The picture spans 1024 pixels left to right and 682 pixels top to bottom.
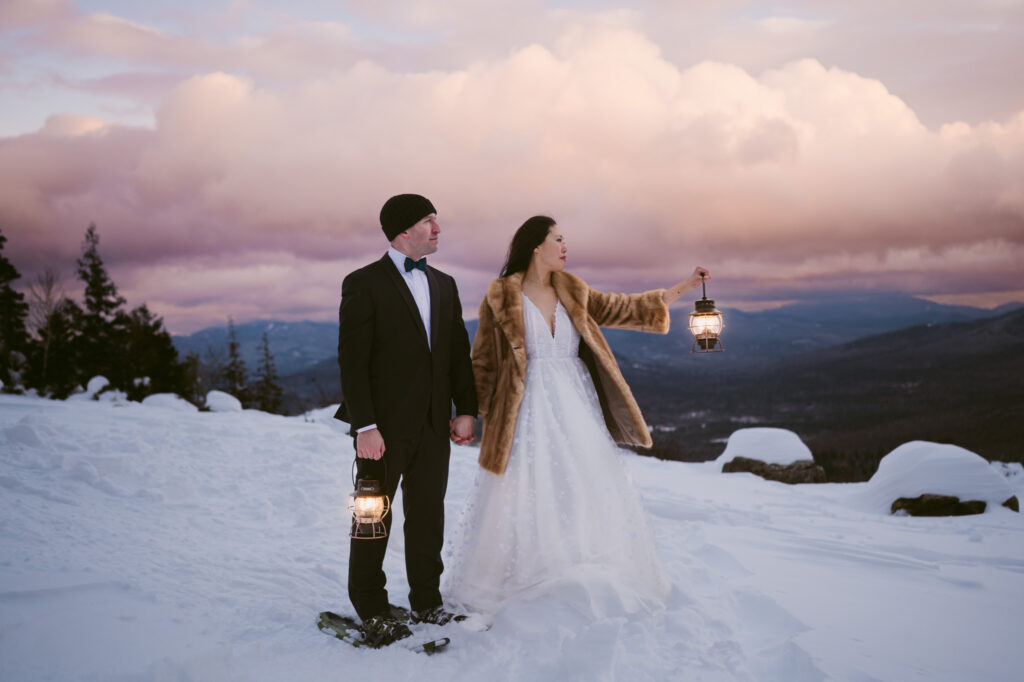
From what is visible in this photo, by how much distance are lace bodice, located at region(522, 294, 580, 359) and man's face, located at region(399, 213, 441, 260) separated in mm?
740

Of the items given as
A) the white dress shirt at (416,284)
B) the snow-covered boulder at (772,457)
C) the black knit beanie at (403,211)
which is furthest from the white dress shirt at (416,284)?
the snow-covered boulder at (772,457)

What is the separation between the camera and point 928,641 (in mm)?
3096

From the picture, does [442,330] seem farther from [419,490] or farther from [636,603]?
[636,603]

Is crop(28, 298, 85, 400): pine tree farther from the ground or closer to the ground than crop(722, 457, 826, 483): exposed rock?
farther from the ground

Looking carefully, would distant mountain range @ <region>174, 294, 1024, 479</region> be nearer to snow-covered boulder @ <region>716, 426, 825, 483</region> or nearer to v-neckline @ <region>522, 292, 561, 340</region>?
snow-covered boulder @ <region>716, 426, 825, 483</region>

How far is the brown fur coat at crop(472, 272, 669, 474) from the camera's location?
3621mm

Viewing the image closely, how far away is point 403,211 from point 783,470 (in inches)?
421

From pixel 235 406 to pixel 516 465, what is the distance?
1308 cm

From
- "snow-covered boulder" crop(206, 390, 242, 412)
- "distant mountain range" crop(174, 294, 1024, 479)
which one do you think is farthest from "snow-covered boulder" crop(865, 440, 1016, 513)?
"distant mountain range" crop(174, 294, 1024, 479)

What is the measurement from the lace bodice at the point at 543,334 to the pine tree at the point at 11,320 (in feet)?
93.7

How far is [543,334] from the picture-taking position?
374 cm

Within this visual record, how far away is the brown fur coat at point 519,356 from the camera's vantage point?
11.9 ft

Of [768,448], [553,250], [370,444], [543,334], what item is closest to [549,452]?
[543,334]

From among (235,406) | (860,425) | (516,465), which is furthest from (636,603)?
(860,425)
